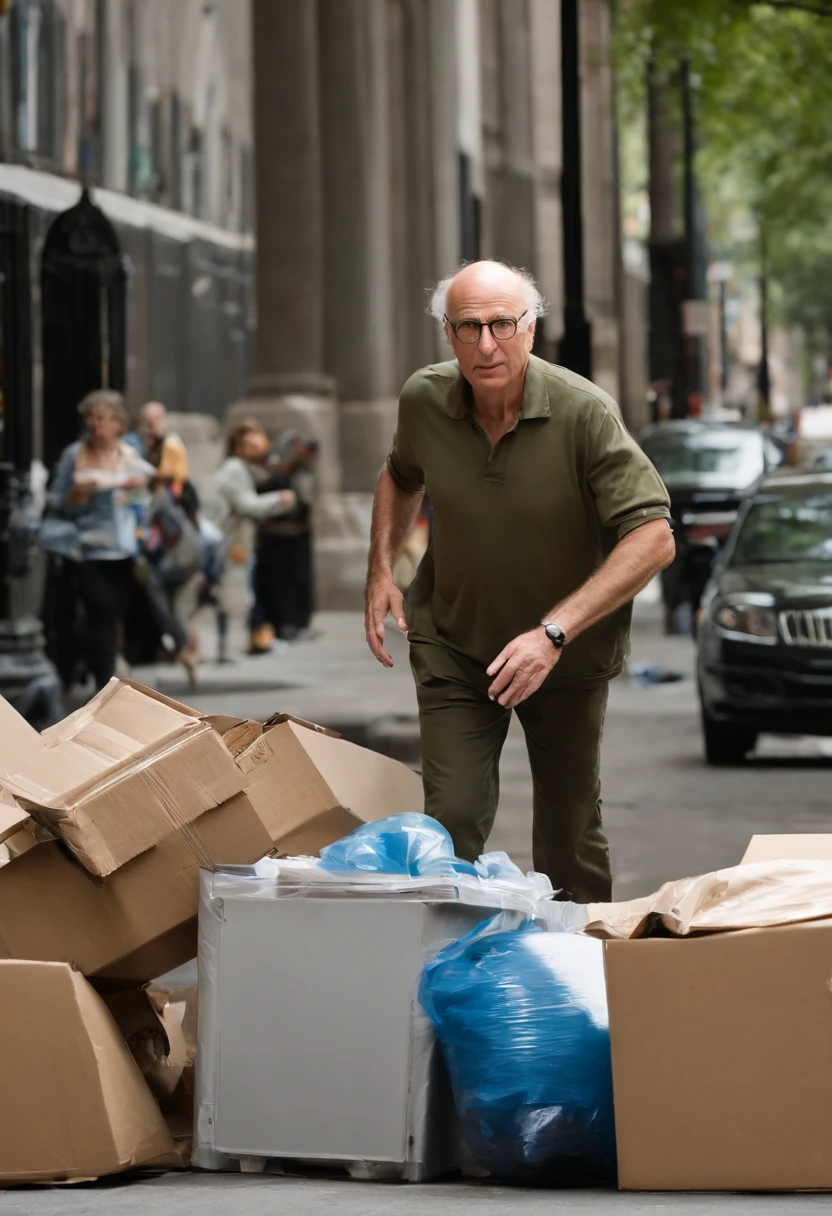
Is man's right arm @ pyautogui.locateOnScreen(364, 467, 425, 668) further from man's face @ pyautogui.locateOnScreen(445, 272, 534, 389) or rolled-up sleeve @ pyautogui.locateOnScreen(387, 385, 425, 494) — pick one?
man's face @ pyautogui.locateOnScreen(445, 272, 534, 389)

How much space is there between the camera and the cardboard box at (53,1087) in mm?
4715

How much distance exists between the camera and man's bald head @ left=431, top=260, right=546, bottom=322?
17.6ft

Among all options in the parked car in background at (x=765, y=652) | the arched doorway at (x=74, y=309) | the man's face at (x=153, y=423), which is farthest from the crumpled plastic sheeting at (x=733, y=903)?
the man's face at (x=153, y=423)

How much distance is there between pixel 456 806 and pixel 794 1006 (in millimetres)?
1301

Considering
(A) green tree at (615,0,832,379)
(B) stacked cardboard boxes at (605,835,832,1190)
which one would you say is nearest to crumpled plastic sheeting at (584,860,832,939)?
(B) stacked cardboard boxes at (605,835,832,1190)

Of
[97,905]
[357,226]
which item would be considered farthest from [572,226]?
[97,905]

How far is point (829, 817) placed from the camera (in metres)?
10.6

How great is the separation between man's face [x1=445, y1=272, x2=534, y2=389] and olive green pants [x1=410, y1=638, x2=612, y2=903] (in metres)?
0.69

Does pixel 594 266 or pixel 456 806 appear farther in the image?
pixel 594 266

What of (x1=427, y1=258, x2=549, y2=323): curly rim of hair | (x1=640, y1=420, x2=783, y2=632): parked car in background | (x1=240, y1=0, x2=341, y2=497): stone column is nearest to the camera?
(x1=427, y1=258, x2=549, y2=323): curly rim of hair

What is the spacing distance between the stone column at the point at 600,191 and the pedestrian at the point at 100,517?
2359cm

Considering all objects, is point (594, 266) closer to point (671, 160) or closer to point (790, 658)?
point (671, 160)

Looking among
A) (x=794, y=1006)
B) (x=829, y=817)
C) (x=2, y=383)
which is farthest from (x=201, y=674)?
(x=794, y=1006)

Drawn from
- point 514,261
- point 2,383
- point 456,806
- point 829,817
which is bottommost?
point 829,817
